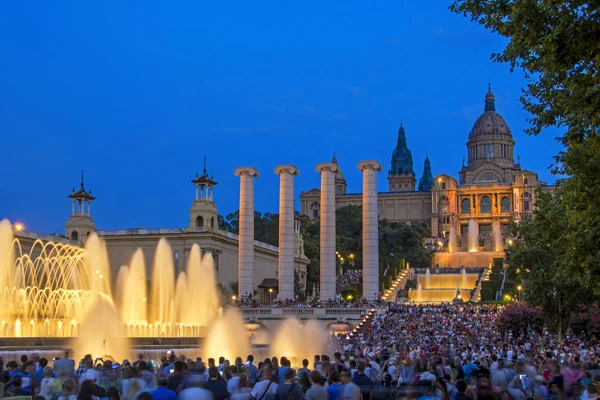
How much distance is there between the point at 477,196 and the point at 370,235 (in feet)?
347

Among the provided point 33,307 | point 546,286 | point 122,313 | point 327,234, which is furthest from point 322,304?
point 546,286

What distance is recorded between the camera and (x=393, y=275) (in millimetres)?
94250

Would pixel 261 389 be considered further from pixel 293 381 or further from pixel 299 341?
pixel 299 341

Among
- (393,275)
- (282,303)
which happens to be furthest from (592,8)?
(393,275)

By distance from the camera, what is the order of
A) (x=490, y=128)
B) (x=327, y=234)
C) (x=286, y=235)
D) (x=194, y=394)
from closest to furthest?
(x=194, y=394) < (x=327, y=234) < (x=286, y=235) < (x=490, y=128)

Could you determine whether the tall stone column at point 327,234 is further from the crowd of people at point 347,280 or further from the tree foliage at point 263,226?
the tree foliage at point 263,226

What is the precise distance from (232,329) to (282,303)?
27410 millimetres

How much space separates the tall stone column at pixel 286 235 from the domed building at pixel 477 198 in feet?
272

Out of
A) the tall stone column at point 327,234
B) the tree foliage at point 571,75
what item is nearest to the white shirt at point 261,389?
the tree foliage at point 571,75

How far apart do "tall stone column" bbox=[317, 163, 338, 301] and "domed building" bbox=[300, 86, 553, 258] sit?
82.3 meters

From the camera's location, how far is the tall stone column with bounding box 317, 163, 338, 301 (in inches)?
2645

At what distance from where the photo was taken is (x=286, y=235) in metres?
68.6

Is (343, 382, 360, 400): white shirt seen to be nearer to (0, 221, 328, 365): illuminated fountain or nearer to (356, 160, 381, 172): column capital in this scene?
(0, 221, 328, 365): illuminated fountain

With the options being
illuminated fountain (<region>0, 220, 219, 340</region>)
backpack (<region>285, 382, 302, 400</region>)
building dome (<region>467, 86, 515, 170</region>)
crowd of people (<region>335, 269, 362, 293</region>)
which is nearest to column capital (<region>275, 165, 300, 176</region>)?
illuminated fountain (<region>0, 220, 219, 340</region>)
